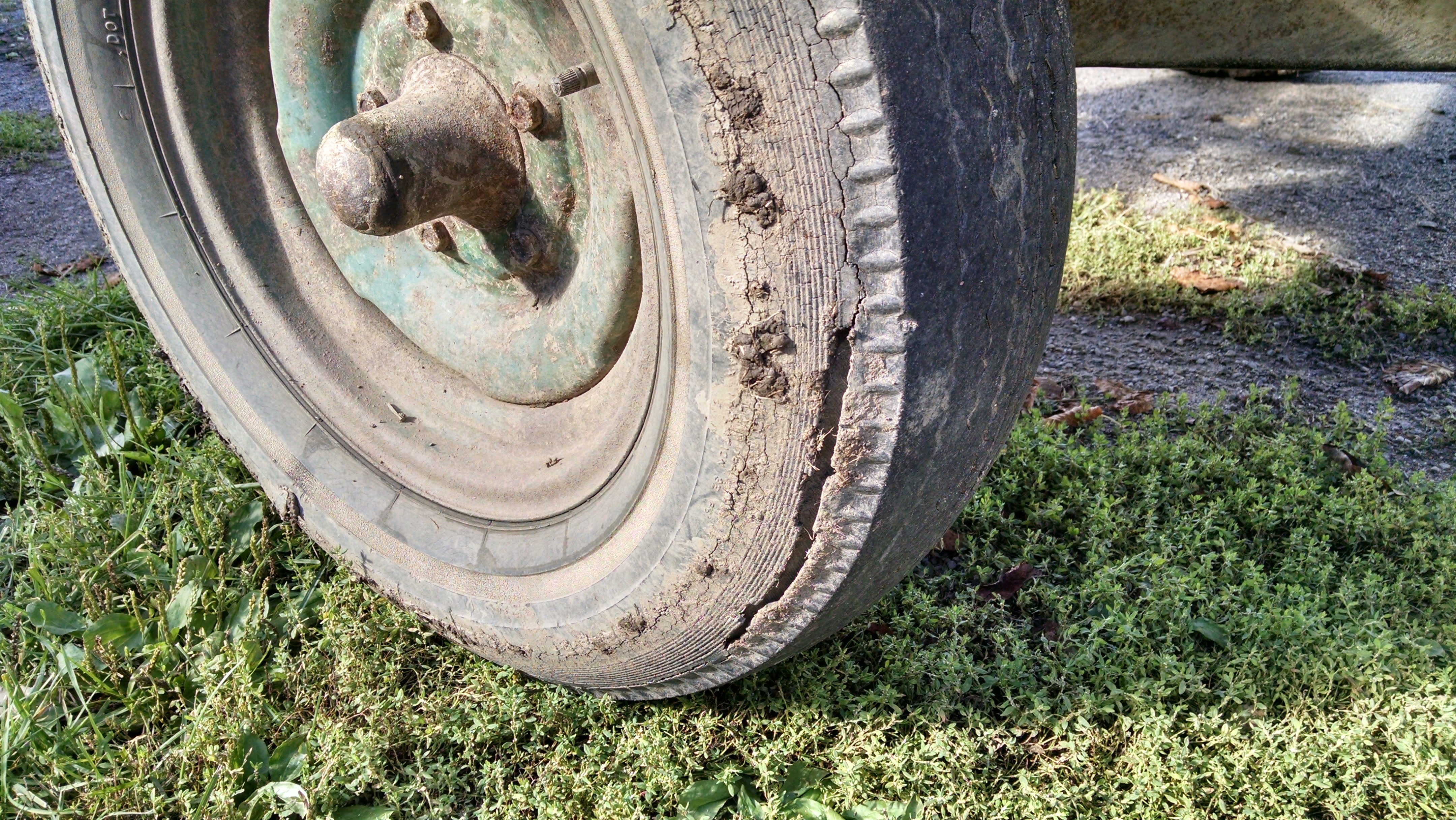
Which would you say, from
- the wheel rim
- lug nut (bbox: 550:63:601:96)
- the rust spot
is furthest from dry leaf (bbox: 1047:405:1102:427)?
the rust spot

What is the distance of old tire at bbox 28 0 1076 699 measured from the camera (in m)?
1.01

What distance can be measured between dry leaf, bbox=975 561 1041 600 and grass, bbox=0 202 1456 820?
0.08ft

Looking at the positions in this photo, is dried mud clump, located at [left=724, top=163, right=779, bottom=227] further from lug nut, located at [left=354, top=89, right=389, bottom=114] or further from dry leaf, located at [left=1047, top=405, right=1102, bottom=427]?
dry leaf, located at [left=1047, top=405, right=1102, bottom=427]

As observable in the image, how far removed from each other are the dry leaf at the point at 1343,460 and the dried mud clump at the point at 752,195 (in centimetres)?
155

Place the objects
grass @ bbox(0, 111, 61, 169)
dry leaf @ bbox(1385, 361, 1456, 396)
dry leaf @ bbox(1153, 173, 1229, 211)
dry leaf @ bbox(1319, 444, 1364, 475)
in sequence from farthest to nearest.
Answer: grass @ bbox(0, 111, 61, 169), dry leaf @ bbox(1153, 173, 1229, 211), dry leaf @ bbox(1385, 361, 1456, 396), dry leaf @ bbox(1319, 444, 1364, 475)

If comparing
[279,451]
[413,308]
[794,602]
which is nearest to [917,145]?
[794,602]

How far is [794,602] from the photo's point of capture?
48.4 inches

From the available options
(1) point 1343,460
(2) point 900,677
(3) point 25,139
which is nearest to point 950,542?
(2) point 900,677

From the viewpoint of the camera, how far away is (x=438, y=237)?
1.67 m

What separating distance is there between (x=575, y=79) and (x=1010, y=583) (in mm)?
1118

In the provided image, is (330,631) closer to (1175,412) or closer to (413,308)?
(413,308)

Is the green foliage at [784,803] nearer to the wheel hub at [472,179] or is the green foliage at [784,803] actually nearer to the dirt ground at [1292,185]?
the wheel hub at [472,179]

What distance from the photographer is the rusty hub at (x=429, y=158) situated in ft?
4.52

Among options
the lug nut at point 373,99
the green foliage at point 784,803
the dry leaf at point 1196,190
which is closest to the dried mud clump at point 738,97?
the lug nut at point 373,99
